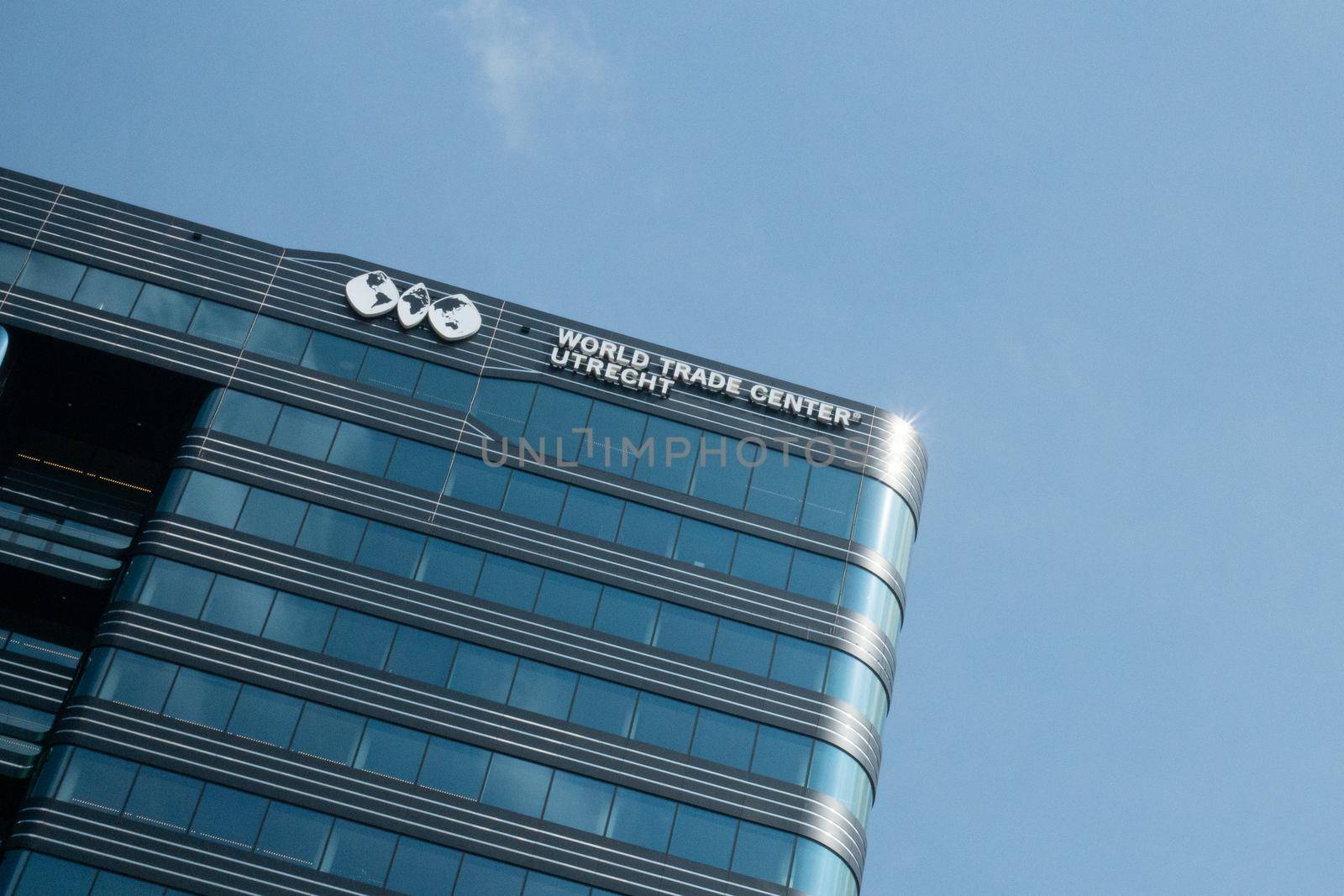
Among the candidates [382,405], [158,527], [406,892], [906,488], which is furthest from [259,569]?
[906,488]

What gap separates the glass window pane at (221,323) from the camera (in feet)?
208

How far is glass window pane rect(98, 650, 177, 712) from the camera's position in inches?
2188

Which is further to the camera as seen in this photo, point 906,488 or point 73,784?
point 906,488

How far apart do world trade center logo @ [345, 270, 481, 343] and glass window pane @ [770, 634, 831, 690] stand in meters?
19.3

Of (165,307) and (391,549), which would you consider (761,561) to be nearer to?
(391,549)

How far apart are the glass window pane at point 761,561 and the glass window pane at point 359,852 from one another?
1772 centimetres

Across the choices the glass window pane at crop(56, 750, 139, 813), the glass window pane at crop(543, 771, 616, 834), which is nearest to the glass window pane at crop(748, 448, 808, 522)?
the glass window pane at crop(543, 771, 616, 834)

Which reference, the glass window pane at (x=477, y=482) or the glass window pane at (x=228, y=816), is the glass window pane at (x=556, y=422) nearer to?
the glass window pane at (x=477, y=482)

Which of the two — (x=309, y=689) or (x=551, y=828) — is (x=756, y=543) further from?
(x=309, y=689)

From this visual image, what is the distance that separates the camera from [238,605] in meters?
58.0

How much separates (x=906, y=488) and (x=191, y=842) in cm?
3269

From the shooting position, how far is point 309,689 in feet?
185

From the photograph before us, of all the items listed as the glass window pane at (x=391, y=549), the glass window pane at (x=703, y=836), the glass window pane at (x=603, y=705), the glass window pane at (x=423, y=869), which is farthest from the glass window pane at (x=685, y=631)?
the glass window pane at (x=423, y=869)

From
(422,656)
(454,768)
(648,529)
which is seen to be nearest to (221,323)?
(422,656)
